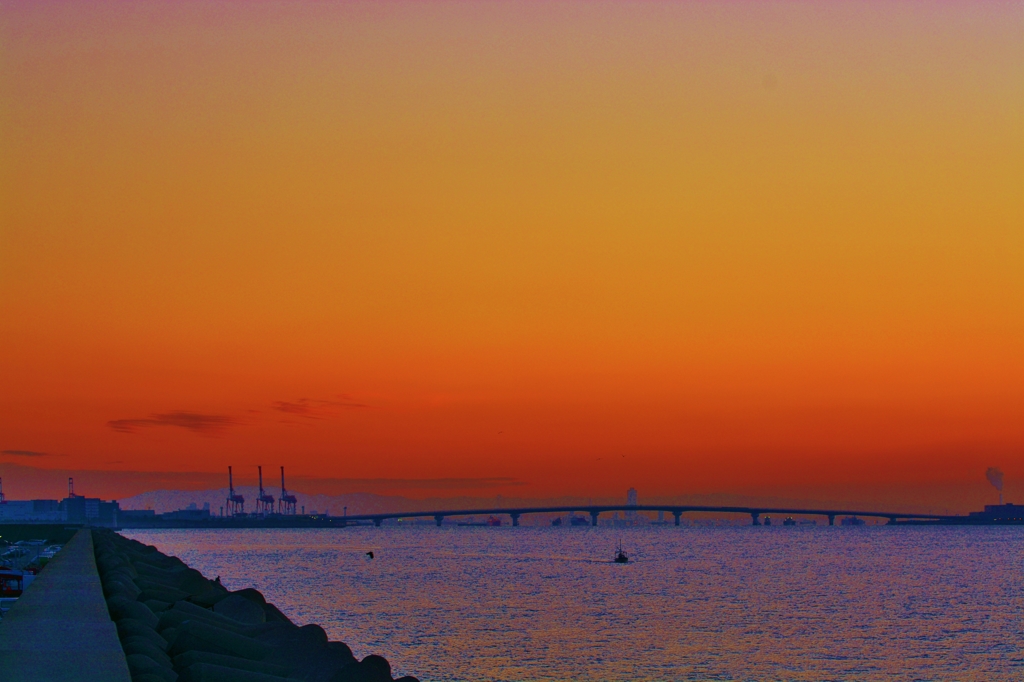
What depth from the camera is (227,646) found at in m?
16.0

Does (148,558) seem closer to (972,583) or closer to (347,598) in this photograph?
(347,598)

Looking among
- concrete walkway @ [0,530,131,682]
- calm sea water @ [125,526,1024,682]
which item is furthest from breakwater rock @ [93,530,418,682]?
calm sea water @ [125,526,1024,682]

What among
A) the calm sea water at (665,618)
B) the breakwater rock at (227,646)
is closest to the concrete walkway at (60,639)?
the breakwater rock at (227,646)

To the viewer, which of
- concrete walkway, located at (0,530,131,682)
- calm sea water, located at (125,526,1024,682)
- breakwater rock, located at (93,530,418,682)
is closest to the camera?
concrete walkway, located at (0,530,131,682)

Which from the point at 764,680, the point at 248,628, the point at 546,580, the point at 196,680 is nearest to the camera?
the point at 196,680

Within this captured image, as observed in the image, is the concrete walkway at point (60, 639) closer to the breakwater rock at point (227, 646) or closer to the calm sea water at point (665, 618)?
the breakwater rock at point (227, 646)

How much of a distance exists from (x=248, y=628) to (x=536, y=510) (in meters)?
172

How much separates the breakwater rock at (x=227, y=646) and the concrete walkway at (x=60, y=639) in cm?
35

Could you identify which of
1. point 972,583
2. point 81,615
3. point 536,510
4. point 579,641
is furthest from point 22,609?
point 536,510

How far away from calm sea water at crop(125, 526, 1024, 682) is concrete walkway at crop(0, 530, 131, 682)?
13.5m

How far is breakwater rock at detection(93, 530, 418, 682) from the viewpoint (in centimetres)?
1313

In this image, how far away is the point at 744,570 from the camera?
7862 cm

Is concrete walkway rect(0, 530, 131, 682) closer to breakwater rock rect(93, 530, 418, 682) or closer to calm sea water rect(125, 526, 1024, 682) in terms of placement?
breakwater rock rect(93, 530, 418, 682)

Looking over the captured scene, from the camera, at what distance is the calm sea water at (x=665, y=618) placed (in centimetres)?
3294
